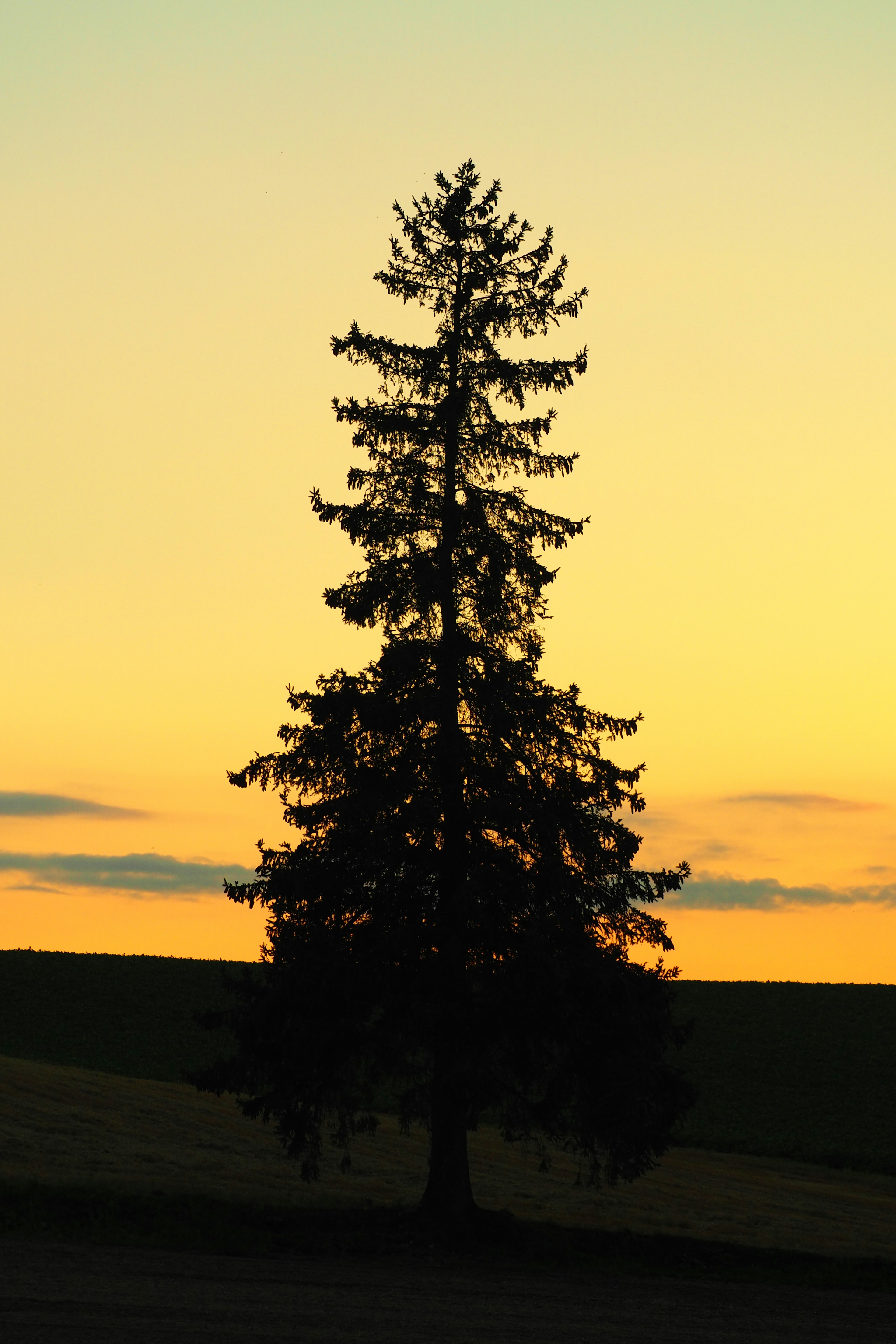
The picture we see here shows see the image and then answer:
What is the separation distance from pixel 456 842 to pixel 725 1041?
151 ft

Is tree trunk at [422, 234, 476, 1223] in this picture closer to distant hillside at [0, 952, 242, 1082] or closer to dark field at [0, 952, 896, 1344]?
dark field at [0, 952, 896, 1344]

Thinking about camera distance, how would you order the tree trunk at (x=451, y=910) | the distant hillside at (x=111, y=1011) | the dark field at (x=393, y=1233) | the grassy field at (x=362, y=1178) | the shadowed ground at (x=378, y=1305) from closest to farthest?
the shadowed ground at (x=378, y=1305) → the dark field at (x=393, y=1233) → the tree trunk at (x=451, y=910) → the grassy field at (x=362, y=1178) → the distant hillside at (x=111, y=1011)

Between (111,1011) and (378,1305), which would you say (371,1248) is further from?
(111,1011)

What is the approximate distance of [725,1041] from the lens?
2485 inches

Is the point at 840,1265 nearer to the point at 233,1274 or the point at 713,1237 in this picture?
the point at 713,1237

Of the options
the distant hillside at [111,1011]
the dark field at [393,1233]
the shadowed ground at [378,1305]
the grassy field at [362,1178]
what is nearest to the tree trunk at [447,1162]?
the dark field at [393,1233]

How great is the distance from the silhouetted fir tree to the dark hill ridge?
1670 centimetres

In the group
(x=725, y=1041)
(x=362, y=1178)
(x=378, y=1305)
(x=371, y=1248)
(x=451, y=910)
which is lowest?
(x=362, y=1178)

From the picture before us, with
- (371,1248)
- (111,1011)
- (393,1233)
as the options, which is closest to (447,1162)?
(393,1233)

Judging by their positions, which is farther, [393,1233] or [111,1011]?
[111,1011]

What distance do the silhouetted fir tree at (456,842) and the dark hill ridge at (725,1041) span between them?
16.7m

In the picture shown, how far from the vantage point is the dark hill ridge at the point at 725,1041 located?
46.5m

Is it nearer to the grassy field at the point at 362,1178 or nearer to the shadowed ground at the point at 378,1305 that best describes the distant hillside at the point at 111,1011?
the grassy field at the point at 362,1178

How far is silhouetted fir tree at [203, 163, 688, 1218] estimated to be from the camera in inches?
834
